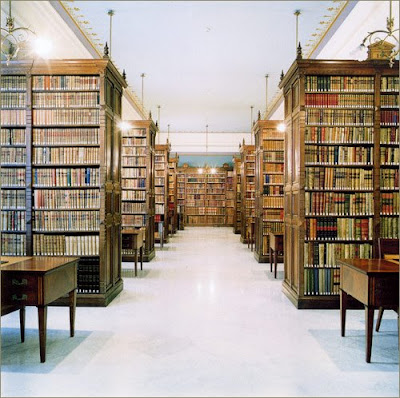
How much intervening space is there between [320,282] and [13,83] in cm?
484

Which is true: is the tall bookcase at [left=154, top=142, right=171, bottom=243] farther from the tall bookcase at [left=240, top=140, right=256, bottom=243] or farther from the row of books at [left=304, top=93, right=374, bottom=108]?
the row of books at [left=304, top=93, right=374, bottom=108]

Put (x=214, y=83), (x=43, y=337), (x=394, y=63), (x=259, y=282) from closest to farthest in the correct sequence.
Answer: (x=43, y=337) < (x=394, y=63) < (x=259, y=282) < (x=214, y=83)

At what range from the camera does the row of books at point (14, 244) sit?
→ 5480 millimetres

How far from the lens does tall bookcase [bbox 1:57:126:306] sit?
5.45 metres

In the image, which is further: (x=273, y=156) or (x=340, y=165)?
(x=273, y=156)

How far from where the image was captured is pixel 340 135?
18.0 feet

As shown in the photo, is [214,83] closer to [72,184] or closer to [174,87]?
[174,87]

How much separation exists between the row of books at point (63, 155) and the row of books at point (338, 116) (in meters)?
2.88

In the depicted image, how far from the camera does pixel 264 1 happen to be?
250 inches

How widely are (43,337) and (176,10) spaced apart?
5.35 meters

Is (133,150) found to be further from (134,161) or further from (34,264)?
(34,264)

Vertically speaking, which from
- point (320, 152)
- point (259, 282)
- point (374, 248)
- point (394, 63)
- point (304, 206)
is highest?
point (394, 63)

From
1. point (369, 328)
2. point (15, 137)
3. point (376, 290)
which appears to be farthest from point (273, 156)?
point (369, 328)

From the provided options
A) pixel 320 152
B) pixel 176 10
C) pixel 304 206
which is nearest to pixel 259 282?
pixel 304 206
